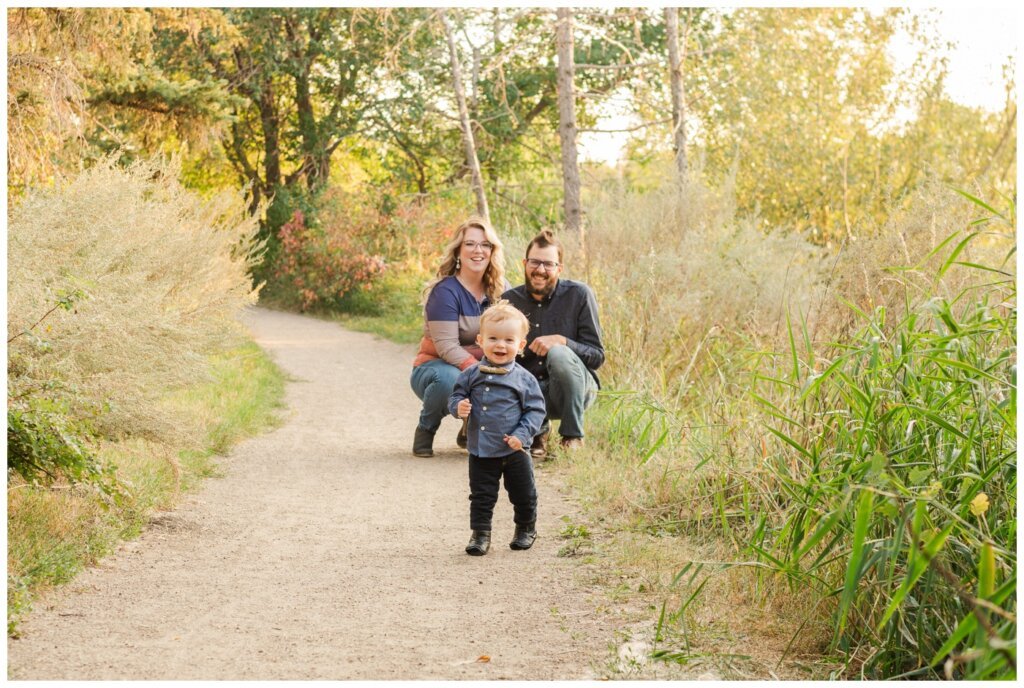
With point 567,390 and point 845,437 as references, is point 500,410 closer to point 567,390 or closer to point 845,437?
point 567,390

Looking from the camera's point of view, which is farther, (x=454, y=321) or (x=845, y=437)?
(x=454, y=321)

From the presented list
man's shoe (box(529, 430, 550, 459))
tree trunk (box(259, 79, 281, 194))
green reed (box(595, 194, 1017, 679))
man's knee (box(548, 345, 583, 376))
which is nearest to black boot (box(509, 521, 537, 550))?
green reed (box(595, 194, 1017, 679))

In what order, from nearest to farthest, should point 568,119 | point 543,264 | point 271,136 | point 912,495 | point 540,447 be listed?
point 912,495
point 543,264
point 540,447
point 568,119
point 271,136

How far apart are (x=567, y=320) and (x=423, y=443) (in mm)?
1377

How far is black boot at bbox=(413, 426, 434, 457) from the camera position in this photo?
752 centimetres

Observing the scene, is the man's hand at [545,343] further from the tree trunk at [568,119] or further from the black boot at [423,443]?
the tree trunk at [568,119]

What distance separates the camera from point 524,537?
521cm

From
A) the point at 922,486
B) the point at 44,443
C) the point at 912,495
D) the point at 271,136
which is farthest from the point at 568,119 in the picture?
the point at 271,136

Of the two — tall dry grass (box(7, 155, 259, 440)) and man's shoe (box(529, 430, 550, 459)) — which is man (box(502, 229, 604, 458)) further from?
tall dry grass (box(7, 155, 259, 440))

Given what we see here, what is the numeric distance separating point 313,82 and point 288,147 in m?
1.80

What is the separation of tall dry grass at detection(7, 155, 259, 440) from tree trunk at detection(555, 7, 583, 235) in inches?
165

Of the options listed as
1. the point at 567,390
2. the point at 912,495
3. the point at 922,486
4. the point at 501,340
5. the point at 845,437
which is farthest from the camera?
the point at 567,390

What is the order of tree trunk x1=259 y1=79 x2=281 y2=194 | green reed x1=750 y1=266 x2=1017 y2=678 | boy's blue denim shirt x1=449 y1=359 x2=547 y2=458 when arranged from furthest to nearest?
tree trunk x1=259 y1=79 x2=281 y2=194
boy's blue denim shirt x1=449 y1=359 x2=547 y2=458
green reed x1=750 y1=266 x2=1017 y2=678

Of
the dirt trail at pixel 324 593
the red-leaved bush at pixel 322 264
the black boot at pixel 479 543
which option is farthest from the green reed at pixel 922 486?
the red-leaved bush at pixel 322 264
